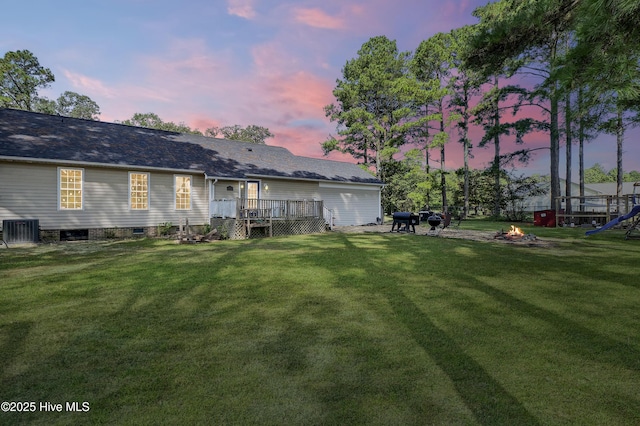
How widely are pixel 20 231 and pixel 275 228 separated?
32.8ft

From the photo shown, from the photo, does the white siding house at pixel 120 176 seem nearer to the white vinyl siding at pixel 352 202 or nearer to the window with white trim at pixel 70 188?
the window with white trim at pixel 70 188

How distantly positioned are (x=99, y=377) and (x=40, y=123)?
17611 millimetres

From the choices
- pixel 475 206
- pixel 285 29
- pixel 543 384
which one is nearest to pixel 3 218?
pixel 285 29

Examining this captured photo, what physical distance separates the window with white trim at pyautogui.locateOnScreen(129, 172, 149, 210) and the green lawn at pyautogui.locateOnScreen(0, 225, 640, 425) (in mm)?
7936

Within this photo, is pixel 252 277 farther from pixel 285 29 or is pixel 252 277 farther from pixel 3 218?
pixel 285 29

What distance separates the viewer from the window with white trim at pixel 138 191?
14.9 m

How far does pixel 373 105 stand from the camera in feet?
115

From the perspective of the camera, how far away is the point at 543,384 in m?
2.74

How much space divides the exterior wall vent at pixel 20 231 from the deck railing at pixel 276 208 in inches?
271

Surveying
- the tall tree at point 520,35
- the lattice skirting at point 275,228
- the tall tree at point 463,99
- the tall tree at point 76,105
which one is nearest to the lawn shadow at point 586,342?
the tall tree at point 520,35

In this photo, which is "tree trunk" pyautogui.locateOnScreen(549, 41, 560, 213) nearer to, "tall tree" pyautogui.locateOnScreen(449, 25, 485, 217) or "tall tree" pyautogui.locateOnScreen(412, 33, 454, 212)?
"tall tree" pyautogui.locateOnScreen(449, 25, 485, 217)

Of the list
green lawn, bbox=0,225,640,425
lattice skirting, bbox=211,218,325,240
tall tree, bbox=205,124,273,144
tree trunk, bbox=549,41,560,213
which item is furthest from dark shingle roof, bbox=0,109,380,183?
tall tree, bbox=205,124,273,144

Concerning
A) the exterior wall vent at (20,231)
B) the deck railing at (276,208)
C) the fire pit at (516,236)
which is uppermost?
the deck railing at (276,208)

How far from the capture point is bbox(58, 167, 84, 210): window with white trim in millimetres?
13242
